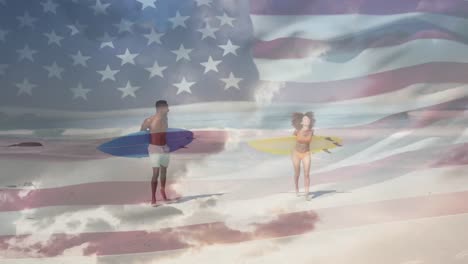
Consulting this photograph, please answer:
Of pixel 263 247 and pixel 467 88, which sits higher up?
pixel 467 88

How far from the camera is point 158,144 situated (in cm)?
127

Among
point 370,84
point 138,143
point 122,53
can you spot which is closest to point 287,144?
point 370,84

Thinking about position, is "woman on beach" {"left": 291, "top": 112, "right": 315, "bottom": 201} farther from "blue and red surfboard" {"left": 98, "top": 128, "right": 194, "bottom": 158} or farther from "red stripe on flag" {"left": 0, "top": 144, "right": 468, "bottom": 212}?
"blue and red surfboard" {"left": 98, "top": 128, "right": 194, "bottom": 158}

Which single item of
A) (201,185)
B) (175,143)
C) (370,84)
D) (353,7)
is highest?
(353,7)

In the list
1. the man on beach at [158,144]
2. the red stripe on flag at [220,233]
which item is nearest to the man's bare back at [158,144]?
the man on beach at [158,144]

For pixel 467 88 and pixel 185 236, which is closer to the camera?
pixel 185 236

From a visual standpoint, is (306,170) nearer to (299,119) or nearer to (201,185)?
(299,119)

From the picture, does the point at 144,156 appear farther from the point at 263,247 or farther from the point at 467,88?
the point at 467,88

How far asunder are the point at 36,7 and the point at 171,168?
0.52 meters

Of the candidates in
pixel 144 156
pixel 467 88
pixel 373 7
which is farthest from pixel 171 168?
pixel 467 88

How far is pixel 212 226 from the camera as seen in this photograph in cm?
121
